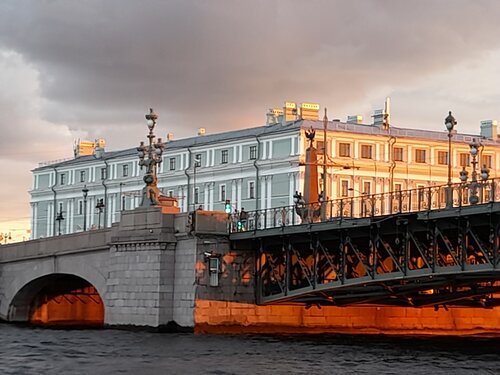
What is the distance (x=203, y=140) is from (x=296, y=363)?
6505cm

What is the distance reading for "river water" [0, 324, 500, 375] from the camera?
36000mm

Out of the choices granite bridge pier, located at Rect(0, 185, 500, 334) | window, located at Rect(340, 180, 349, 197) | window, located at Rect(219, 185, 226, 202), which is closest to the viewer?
granite bridge pier, located at Rect(0, 185, 500, 334)

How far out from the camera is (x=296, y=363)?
37781mm

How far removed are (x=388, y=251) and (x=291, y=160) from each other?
156ft

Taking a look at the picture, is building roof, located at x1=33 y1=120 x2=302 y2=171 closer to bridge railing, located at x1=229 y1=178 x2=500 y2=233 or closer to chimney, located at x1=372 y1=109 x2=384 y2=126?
chimney, located at x1=372 y1=109 x2=384 y2=126

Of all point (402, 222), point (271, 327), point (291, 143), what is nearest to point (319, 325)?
point (271, 327)

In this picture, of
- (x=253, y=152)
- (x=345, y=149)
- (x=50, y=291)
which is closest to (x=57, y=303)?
(x=50, y=291)

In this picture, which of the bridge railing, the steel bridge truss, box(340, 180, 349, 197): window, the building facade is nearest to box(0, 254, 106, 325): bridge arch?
the bridge railing

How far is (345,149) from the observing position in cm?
9281

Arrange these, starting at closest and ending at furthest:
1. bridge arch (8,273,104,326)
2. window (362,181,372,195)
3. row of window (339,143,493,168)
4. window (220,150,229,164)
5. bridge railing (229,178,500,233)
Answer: bridge railing (229,178,500,233), bridge arch (8,273,104,326), row of window (339,143,493,168), window (362,181,372,195), window (220,150,229,164)

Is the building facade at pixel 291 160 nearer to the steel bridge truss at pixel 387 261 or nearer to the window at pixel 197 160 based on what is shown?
the window at pixel 197 160

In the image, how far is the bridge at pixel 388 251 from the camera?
39.5 m

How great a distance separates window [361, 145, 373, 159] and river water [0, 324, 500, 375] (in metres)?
45.1

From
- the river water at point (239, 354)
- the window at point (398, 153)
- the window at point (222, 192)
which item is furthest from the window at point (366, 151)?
the river water at point (239, 354)
